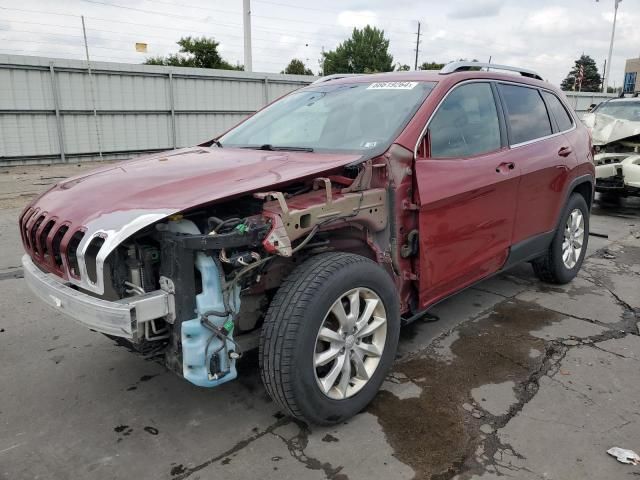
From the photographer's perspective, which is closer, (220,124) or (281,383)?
(281,383)

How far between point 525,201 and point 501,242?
0.43 m

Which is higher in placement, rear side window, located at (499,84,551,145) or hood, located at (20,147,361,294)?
rear side window, located at (499,84,551,145)

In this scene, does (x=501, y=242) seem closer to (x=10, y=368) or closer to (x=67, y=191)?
(x=67, y=191)

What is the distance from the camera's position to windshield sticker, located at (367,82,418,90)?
3.46 meters

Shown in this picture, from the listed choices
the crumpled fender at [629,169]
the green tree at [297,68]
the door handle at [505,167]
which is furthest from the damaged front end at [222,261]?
the green tree at [297,68]

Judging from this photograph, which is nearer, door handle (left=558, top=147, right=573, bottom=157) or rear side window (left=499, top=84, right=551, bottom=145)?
rear side window (left=499, top=84, right=551, bottom=145)

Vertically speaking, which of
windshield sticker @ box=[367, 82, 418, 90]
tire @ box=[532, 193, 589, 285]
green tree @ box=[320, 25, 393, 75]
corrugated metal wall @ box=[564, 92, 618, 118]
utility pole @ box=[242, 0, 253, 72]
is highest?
green tree @ box=[320, 25, 393, 75]

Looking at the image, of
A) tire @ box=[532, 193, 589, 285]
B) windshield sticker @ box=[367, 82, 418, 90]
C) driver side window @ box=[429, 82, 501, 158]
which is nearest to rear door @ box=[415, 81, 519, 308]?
driver side window @ box=[429, 82, 501, 158]

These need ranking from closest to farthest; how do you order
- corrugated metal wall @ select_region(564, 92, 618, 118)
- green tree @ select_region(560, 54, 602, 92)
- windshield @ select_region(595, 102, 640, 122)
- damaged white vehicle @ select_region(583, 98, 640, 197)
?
damaged white vehicle @ select_region(583, 98, 640, 197), windshield @ select_region(595, 102, 640, 122), corrugated metal wall @ select_region(564, 92, 618, 118), green tree @ select_region(560, 54, 602, 92)

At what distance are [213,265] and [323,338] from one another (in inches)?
26.1

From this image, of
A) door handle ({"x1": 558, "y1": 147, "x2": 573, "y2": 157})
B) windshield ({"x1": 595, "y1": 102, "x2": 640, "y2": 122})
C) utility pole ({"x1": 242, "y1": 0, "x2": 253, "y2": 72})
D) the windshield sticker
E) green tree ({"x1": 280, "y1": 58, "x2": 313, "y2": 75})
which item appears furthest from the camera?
green tree ({"x1": 280, "y1": 58, "x2": 313, "y2": 75})

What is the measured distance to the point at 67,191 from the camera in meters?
2.78

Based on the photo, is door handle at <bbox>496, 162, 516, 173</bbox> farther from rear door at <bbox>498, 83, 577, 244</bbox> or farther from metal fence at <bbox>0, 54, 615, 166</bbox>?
metal fence at <bbox>0, 54, 615, 166</bbox>

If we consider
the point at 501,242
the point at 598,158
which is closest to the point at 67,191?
the point at 501,242
